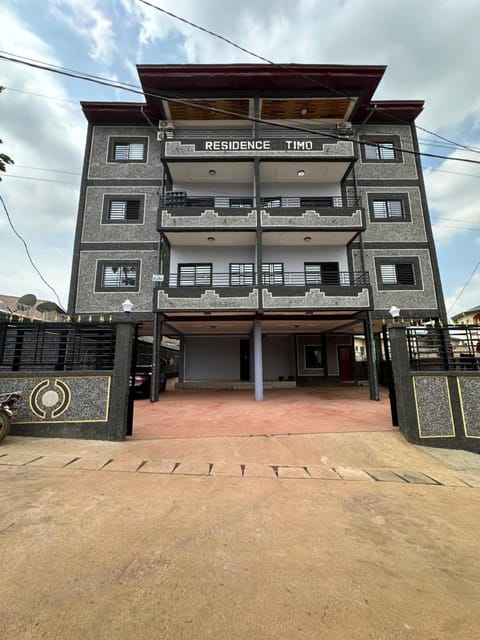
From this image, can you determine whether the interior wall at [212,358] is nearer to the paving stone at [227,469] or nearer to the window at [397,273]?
the window at [397,273]

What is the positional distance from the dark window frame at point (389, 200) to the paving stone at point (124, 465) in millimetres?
15059

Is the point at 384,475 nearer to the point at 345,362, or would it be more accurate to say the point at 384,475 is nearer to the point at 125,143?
the point at 345,362

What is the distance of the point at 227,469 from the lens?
14.8 feet

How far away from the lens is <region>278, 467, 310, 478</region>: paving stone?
14.3ft

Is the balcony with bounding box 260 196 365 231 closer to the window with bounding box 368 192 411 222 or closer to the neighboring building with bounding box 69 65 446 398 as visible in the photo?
the neighboring building with bounding box 69 65 446 398

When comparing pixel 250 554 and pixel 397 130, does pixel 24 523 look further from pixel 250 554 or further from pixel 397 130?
pixel 397 130

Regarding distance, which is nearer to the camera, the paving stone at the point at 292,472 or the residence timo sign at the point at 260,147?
the paving stone at the point at 292,472

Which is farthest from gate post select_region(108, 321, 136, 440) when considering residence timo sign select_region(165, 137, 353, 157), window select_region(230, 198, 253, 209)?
window select_region(230, 198, 253, 209)

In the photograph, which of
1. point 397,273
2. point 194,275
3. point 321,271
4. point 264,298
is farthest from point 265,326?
point 397,273

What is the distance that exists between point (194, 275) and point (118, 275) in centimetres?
364

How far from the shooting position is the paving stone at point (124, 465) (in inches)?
171

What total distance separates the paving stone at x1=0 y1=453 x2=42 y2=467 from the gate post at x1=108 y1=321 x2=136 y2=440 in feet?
4.67

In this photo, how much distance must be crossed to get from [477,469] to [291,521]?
4.25 m

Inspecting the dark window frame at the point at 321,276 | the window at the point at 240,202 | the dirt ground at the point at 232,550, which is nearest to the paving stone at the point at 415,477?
the dirt ground at the point at 232,550
